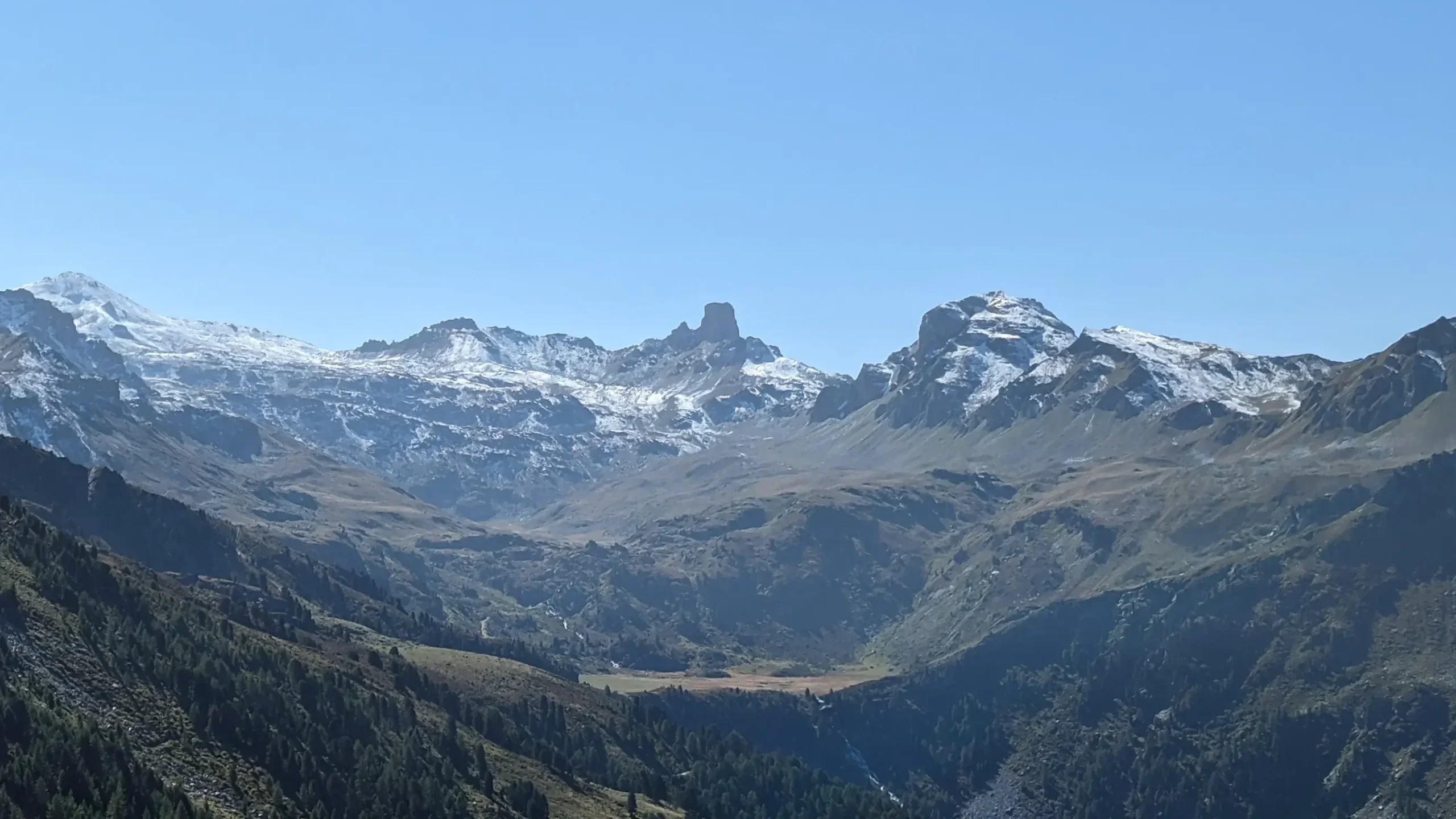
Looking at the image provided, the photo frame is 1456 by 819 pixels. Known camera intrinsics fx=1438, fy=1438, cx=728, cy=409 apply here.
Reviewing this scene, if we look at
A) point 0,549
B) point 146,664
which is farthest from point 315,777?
point 0,549

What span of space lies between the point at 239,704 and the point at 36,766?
46.5 m

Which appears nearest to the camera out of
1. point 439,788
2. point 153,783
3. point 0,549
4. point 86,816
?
point 86,816

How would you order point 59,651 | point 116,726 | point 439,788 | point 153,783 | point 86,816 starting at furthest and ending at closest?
point 439,788 → point 59,651 → point 116,726 → point 153,783 → point 86,816

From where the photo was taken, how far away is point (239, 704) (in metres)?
178

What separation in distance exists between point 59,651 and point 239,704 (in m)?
21.7

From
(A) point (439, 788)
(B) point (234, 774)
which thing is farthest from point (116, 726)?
(A) point (439, 788)

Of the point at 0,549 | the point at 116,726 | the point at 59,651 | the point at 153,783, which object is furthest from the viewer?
the point at 0,549

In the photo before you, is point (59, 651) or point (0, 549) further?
point (0, 549)

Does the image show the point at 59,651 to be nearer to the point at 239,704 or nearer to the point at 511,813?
the point at 239,704

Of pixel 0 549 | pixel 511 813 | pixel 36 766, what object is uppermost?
pixel 0 549

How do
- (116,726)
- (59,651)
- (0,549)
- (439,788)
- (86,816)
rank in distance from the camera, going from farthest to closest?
(0,549) < (439,788) < (59,651) < (116,726) < (86,816)

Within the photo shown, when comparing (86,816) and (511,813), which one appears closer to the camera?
(86,816)

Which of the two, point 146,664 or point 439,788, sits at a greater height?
point 146,664

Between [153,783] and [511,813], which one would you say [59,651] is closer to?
[153,783]
